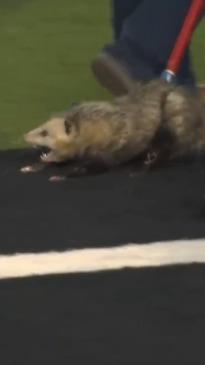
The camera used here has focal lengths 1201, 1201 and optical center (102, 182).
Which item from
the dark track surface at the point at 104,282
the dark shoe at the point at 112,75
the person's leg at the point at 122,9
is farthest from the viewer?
the person's leg at the point at 122,9

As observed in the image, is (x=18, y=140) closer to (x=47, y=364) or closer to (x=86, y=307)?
(x=86, y=307)

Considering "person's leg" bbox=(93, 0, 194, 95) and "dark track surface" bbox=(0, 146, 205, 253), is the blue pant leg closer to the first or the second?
"person's leg" bbox=(93, 0, 194, 95)

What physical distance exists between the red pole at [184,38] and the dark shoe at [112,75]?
186mm

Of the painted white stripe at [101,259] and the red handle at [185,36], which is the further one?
the red handle at [185,36]

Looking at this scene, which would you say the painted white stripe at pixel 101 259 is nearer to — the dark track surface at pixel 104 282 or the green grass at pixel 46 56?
the dark track surface at pixel 104 282

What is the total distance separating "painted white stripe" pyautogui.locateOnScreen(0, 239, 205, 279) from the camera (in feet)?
6.74

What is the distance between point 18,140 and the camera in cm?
281

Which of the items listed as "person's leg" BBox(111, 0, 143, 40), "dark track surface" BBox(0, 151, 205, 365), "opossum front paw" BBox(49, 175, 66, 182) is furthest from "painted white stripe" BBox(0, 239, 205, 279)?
"person's leg" BBox(111, 0, 143, 40)

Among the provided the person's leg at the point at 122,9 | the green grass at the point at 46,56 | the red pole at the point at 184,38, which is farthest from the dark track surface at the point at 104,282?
the person's leg at the point at 122,9

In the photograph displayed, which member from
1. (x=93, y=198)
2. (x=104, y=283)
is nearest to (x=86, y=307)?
(x=104, y=283)

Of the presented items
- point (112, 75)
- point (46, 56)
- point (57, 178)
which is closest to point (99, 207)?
point (57, 178)

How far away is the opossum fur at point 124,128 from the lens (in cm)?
256

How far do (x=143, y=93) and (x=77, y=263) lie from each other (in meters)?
0.65

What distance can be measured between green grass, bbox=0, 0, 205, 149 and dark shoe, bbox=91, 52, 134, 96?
0.10 m
